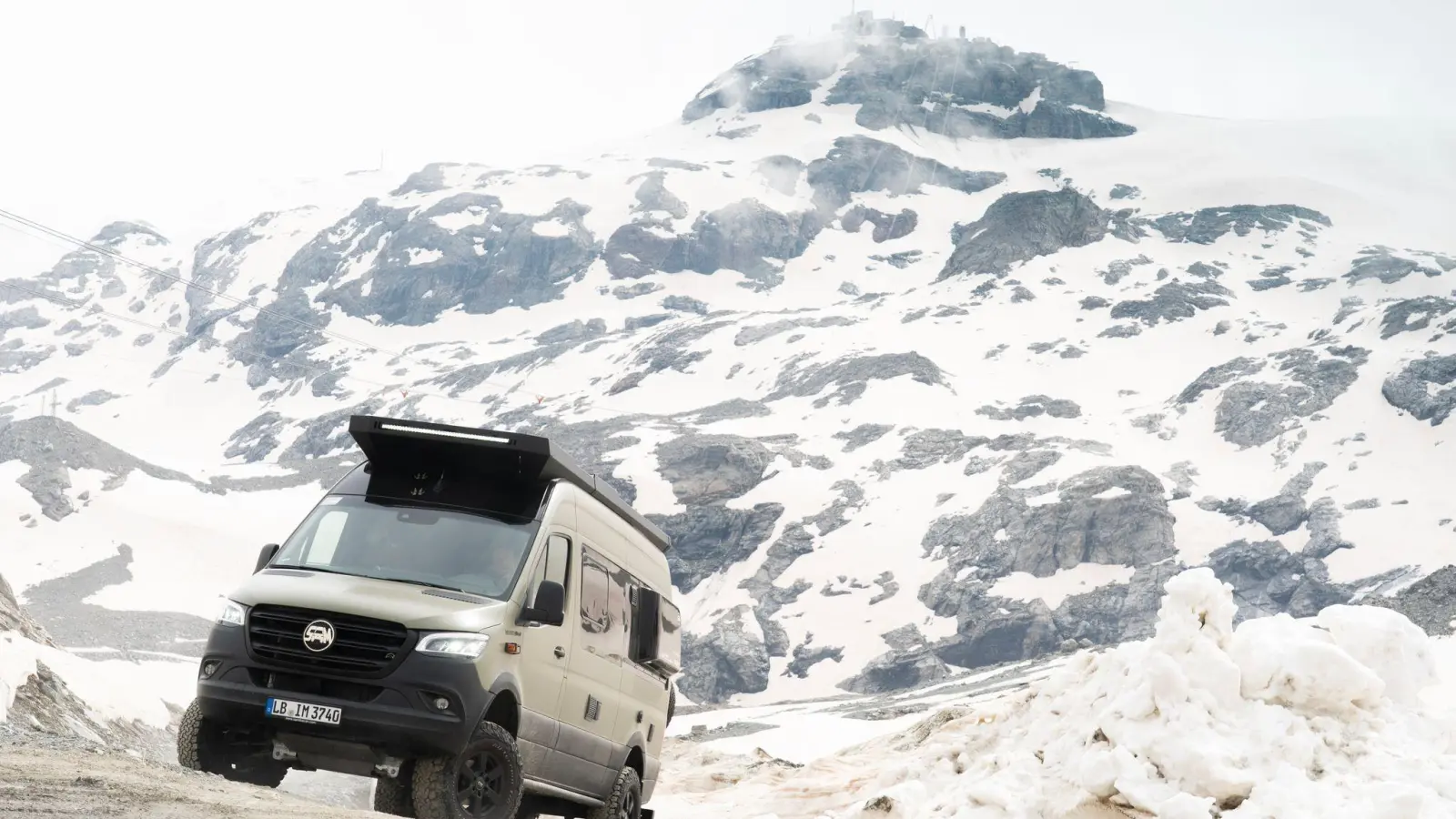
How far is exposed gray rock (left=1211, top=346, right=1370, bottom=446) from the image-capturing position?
399ft

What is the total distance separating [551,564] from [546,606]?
65 centimetres

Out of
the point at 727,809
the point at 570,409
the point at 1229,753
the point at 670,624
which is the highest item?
the point at 1229,753

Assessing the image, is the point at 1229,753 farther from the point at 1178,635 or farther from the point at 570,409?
the point at 570,409

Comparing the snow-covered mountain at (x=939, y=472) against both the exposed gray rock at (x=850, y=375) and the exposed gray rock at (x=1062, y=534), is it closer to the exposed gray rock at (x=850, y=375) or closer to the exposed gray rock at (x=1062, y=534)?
the exposed gray rock at (x=1062, y=534)

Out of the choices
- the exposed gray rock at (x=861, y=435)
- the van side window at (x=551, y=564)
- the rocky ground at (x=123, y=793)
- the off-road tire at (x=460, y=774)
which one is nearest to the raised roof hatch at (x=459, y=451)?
the van side window at (x=551, y=564)

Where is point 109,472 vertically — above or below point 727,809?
below

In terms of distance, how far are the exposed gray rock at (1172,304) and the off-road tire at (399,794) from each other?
166 meters

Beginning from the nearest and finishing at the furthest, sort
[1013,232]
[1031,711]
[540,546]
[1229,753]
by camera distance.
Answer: [1229,753] → [540,546] → [1031,711] → [1013,232]

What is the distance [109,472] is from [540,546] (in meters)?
Answer: 98.3

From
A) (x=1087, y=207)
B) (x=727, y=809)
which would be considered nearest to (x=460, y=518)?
(x=727, y=809)

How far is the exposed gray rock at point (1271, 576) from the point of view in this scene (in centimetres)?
9300

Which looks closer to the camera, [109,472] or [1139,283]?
[109,472]

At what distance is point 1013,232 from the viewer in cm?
19138

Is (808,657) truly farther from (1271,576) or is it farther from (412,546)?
(412,546)
